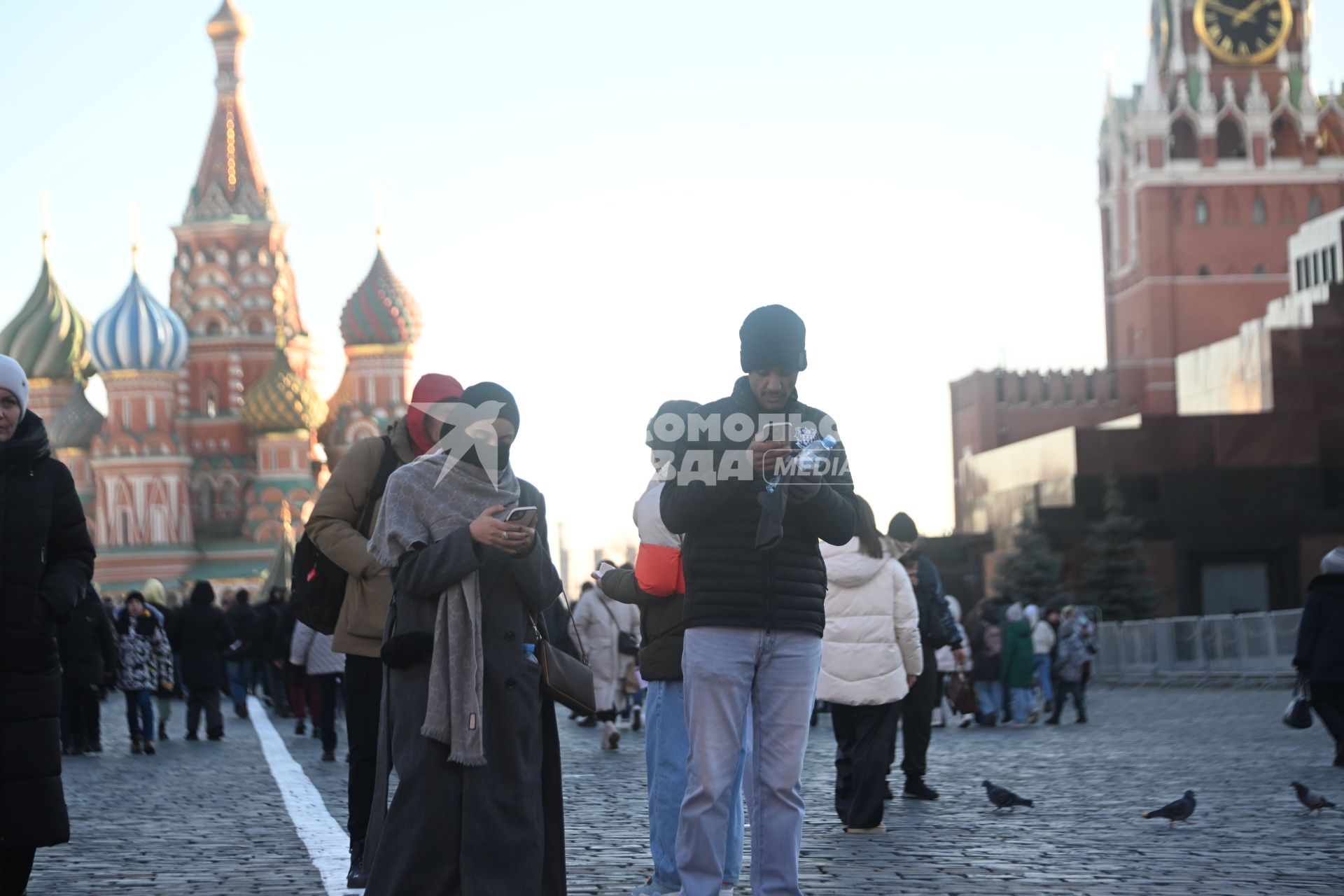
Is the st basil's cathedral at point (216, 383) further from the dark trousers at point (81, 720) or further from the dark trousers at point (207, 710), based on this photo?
the dark trousers at point (81, 720)

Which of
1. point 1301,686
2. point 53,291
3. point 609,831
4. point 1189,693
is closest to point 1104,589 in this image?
point 1189,693

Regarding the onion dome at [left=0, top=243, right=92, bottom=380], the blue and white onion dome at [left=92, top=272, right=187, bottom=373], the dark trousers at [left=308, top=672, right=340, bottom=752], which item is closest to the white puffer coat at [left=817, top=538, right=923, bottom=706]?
the dark trousers at [left=308, top=672, right=340, bottom=752]

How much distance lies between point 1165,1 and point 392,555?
86.5m

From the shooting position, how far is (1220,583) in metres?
50.8

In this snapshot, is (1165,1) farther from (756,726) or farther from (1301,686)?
(756,726)

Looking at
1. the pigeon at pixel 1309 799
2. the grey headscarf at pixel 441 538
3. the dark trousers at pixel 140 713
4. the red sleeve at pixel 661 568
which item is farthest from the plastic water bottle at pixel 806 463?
the dark trousers at pixel 140 713

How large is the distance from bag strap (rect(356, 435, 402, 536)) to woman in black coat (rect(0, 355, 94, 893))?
1.16 m

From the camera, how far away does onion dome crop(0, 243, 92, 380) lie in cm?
9869

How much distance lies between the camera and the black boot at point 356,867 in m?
7.28

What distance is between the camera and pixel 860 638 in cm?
942

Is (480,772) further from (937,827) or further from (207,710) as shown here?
(207,710)

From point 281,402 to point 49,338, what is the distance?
599 inches

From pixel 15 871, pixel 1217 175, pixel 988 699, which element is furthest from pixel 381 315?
pixel 15 871

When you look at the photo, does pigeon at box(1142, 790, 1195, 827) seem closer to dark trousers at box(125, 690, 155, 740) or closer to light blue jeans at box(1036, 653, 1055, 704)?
dark trousers at box(125, 690, 155, 740)
